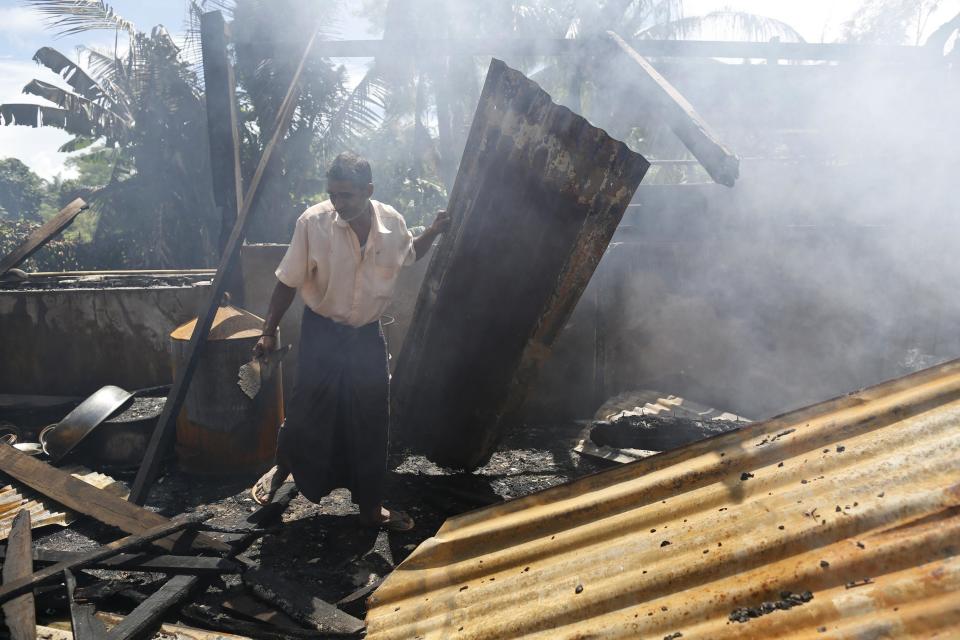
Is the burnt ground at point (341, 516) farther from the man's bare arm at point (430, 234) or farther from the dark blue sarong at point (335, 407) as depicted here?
the man's bare arm at point (430, 234)

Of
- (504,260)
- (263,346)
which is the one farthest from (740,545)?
(263,346)

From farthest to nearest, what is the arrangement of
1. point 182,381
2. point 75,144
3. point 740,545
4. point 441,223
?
point 75,144 < point 182,381 < point 441,223 < point 740,545

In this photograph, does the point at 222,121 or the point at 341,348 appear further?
the point at 222,121

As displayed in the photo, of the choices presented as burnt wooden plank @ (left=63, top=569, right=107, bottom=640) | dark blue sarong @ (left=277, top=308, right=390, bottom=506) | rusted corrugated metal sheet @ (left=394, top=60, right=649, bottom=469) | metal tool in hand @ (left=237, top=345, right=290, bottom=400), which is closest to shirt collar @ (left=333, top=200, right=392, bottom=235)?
dark blue sarong @ (left=277, top=308, right=390, bottom=506)

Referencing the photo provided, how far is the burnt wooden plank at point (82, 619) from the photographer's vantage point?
2.45 meters

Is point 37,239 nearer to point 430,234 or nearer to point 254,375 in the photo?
point 254,375

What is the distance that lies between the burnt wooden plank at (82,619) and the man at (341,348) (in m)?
1.34

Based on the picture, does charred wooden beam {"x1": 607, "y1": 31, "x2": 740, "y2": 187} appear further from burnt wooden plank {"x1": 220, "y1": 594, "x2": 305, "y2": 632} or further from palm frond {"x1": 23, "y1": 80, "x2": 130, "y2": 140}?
palm frond {"x1": 23, "y1": 80, "x2": 130, "y2": 140}

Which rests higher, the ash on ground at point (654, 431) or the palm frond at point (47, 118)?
the palm frond at point (47, 118)

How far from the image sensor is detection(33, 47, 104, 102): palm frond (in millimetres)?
17078

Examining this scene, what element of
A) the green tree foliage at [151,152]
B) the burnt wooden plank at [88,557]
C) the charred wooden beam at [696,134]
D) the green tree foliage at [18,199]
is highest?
the green tree foliage at [18,199]

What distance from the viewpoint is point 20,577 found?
2785 millimetres

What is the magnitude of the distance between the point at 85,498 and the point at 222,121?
370 centimetres

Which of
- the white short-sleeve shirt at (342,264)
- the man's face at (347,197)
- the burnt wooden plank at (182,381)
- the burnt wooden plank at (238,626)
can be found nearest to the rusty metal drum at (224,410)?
the burnt wooden plank at (182,381)
